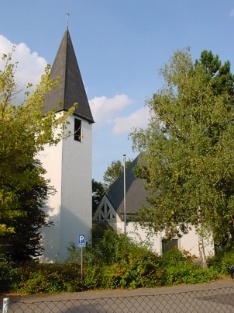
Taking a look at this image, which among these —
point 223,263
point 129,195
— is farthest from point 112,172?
point 223,263

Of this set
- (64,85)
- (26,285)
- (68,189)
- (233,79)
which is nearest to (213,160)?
(233,79)

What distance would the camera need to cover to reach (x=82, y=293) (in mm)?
12320

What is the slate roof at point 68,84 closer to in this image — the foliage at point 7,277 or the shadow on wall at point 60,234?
the shadow on wall at point 60,234

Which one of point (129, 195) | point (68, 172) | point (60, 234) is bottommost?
point (60, 234)

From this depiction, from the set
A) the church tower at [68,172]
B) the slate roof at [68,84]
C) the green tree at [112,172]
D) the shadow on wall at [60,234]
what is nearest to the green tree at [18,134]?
the church tower at [68,172]

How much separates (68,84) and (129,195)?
1045 centimetres

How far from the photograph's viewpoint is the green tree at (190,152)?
50.8 feet

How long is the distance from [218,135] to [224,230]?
4.58m

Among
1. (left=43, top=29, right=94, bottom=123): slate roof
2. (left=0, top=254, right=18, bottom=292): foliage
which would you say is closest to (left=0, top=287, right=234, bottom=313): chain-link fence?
(left=0, top=254, right=18, bottom=292): foliage

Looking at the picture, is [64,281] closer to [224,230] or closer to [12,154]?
[12,154]

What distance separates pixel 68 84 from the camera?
27625 mm

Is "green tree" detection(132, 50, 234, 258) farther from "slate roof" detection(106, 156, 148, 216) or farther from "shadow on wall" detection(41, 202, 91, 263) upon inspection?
"slate roof" detection(106, 156, 148, 216)

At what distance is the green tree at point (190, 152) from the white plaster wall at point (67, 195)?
7.20 metres

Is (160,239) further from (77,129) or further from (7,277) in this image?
(7,277)
